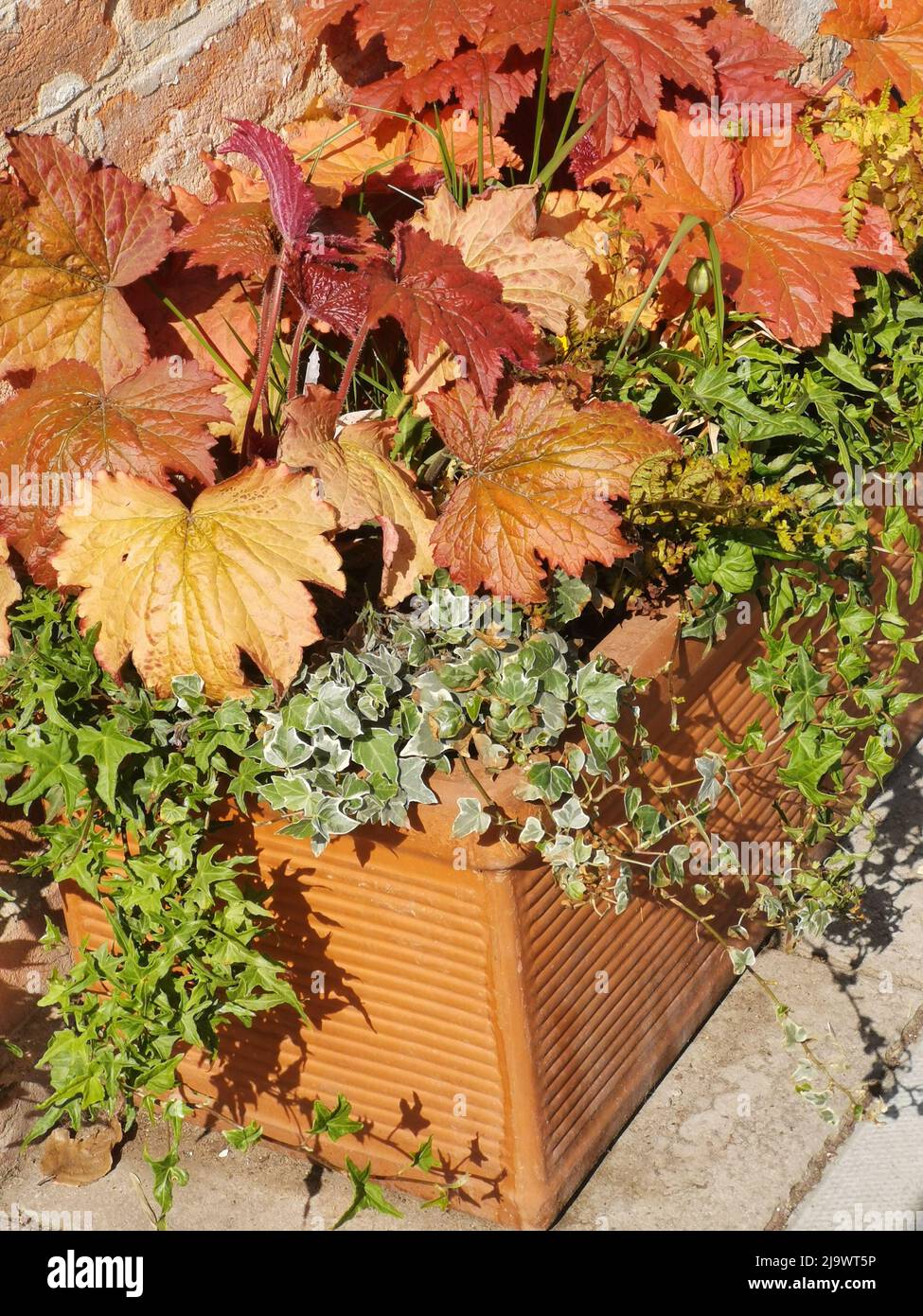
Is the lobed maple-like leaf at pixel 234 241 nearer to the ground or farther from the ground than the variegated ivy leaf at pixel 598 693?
farther from the ground

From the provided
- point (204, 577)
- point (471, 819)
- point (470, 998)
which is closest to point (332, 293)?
point (204, 577)

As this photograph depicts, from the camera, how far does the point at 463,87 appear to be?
199 cm

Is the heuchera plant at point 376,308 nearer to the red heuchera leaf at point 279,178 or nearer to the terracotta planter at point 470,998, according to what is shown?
the red heuchera leaf at point 279,178

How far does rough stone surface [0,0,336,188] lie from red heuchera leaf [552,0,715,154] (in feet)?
1.31

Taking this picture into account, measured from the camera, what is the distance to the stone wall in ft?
5.73

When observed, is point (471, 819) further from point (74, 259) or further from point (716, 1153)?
point (74, 259)

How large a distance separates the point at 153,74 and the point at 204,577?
851 mm

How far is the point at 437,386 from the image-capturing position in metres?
1.81

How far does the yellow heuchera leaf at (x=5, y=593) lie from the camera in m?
1.59

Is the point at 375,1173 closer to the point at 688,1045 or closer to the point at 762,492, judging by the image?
the point at 688,1045

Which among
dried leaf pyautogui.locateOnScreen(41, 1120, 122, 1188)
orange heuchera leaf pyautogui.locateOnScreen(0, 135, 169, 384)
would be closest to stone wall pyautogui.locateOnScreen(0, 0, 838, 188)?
orange heuchera leaf pyautogui.locateOnScreen(0, 135, 169, 384)

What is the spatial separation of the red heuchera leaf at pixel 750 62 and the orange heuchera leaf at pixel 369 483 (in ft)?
3.07

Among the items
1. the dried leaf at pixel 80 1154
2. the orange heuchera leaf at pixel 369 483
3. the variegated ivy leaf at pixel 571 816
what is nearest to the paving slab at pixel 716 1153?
the dried leaf at pixel 80 1154

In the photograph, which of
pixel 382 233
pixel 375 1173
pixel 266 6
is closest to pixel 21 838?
pixel 375 1173
